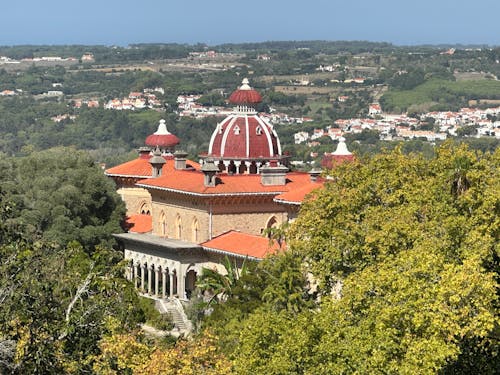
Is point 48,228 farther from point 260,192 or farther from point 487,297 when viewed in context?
point 487,297

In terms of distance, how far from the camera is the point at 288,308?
163 feet

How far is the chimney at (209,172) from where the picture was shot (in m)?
72.2

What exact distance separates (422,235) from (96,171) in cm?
3625

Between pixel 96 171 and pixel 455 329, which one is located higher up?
pixel 455 329

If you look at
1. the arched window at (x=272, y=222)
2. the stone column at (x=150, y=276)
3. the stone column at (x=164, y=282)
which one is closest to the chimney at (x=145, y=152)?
the stone column at (x=150, y=276)

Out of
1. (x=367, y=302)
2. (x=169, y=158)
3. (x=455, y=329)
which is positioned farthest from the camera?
(x=169, y=158)

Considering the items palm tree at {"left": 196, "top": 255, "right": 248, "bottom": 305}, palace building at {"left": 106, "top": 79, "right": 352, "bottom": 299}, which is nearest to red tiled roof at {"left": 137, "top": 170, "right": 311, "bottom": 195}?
palace building at {"left": 106, "top": 79, "right": 352, "bottom": 299}

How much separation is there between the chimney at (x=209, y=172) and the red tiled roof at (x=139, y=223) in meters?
6.72

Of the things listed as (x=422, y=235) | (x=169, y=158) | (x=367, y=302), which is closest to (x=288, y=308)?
(x=422, y=235)

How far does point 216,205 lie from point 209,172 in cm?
165

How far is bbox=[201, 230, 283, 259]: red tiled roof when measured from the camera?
67250 mm

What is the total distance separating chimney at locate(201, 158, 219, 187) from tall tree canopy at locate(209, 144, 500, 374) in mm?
16880

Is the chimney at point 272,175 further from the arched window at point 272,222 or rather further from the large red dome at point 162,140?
the large red dome at point 162,140

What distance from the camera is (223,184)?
73312mm
